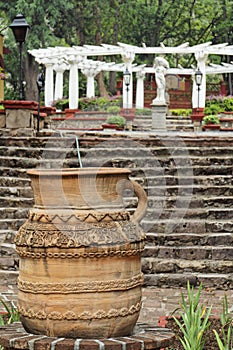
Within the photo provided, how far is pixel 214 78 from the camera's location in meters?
49.1

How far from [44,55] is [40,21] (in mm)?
2361

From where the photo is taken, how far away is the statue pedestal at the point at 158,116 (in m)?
26.3

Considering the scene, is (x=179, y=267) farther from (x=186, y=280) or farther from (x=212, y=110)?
(x=212, y=110)

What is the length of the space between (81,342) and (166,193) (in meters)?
7.07

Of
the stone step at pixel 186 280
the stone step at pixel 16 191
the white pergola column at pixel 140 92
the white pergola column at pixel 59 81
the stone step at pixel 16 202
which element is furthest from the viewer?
the white pergola column at pixel 140 92

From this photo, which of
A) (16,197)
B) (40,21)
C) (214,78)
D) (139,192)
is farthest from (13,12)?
(139,192)

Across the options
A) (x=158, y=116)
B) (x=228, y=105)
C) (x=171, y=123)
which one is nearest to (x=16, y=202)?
(x=158, y=116)

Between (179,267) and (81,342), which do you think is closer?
(81,342)

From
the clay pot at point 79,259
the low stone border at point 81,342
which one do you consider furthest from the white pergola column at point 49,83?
the low stone border at point 81,342

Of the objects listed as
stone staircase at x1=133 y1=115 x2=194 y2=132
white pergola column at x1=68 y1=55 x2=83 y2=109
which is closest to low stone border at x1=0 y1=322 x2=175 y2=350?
stone staircase at x1=133 y1=115 x2=194 y2=132

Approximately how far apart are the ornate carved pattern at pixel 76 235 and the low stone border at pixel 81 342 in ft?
1.79

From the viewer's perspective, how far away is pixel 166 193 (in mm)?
12227

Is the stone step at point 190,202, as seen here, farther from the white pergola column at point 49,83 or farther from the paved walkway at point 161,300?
the white pergola column at point 49,83

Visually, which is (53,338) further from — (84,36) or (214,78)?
(214,78)
